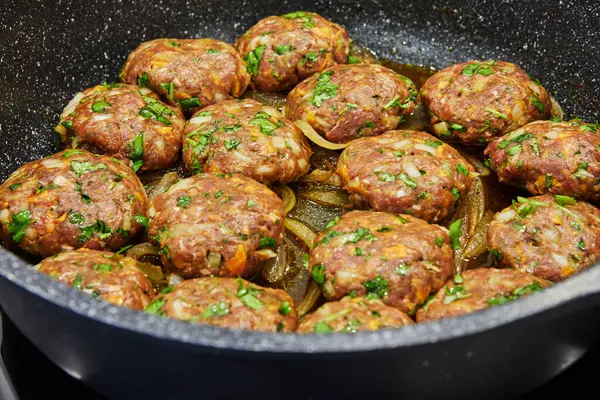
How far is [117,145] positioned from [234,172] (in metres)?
0.63

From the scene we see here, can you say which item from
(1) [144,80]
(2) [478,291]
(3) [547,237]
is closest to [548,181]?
(3) [547,237]

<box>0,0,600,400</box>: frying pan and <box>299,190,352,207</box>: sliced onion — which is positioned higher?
<box>0,0,600,400</box>: frying pan

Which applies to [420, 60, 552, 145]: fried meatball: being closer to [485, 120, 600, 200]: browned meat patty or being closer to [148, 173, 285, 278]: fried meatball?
[485, 120, 600, 200]: browned meat patty

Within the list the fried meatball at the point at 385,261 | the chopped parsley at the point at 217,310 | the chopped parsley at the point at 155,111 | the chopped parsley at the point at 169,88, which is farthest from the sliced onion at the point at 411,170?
the chopped parsley at the point at 169,88

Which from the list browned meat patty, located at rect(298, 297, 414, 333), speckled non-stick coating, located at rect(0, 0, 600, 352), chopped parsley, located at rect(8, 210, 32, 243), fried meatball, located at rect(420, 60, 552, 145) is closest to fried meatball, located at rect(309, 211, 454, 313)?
browned meat patty, located at rect(298, 297, 414, 333)

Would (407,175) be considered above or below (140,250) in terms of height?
above

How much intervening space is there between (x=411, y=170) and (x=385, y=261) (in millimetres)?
607

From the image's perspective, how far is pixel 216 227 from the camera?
9.46 ft

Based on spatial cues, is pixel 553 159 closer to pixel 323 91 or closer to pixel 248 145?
pixel 323 91

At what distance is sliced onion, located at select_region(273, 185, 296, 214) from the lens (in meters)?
3.45

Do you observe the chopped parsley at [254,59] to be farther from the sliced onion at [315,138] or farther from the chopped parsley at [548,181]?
the chopped parsley at [548,181]

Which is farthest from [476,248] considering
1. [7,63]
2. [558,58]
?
[7,63]

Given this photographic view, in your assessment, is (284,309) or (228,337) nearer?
(228,337)

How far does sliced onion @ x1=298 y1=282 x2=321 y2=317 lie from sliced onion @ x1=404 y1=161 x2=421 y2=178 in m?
0.68
